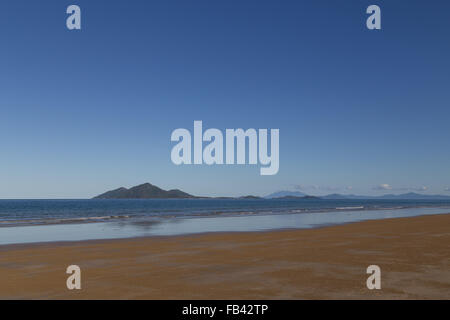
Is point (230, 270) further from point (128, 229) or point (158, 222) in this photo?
point (158, 222)

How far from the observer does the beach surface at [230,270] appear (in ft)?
30.2

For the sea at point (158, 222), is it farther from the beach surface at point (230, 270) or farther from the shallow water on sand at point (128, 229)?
the beach surface at point (230, 270)

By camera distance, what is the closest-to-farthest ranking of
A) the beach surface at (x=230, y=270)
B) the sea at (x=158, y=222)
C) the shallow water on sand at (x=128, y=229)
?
1. the beach surface at (x=230, y=270)
2. the shallow water on sand at (x=128, y=229)
3. the sea at (x=158, y=222)

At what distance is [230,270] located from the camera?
12.1 metres

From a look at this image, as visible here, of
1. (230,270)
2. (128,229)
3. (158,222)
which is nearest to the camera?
(230,270)

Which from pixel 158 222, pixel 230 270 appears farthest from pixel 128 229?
A: pixel 230 270

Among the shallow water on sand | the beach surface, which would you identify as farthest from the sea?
the beach surface

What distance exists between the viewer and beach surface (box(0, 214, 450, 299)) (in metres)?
9.22

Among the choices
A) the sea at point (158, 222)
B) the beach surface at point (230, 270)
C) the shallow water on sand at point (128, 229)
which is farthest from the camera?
the sea at point (158, 222)

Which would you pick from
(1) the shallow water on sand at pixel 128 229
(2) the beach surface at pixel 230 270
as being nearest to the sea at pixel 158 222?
(1) the shallow water on sand at pixel 128 229

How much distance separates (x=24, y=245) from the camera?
19.9 m

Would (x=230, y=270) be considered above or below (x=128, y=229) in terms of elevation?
above
